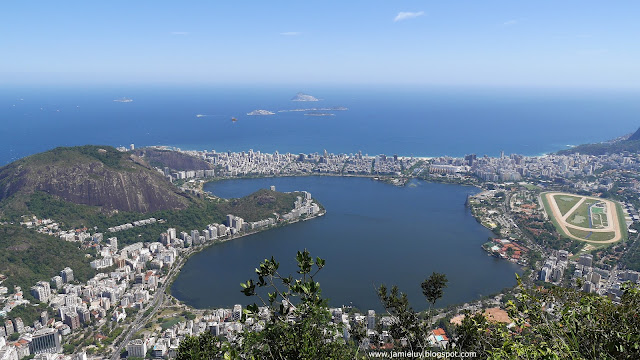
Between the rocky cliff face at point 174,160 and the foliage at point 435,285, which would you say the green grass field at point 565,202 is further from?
the rocky cliff face at point 174,160

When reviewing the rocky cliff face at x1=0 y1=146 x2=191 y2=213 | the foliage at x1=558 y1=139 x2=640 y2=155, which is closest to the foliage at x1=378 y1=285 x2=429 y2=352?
the rocky cliff face at x1=0 y1=146 x2=191 y2=213

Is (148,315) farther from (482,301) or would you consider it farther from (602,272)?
(602,272)

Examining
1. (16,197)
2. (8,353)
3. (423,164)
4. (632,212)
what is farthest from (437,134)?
(8,353)

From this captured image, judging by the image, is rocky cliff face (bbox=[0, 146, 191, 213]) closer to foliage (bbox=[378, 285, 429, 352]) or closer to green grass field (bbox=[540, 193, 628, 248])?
foliage (bbox=[378, 285, 429, 352])

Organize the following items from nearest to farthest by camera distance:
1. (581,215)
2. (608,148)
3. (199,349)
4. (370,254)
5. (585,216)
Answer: (199,349) → (370,254) → (585,216) → (581,215) → (608,148)

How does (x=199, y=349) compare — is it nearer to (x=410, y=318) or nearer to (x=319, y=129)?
(x=410, y=318)

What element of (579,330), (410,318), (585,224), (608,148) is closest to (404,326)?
(410,318)
